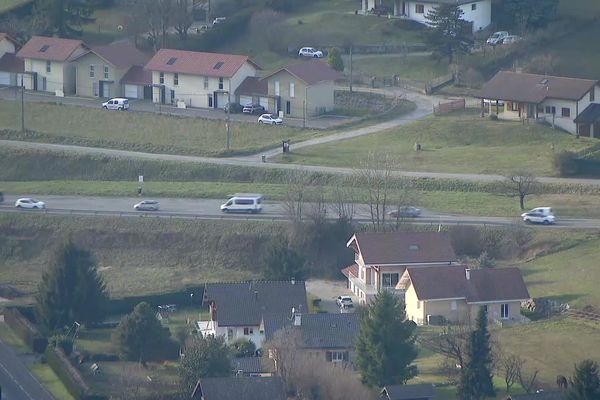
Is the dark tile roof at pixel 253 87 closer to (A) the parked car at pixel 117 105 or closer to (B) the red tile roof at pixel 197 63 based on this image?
(B) the red tile roof at pixel 197 63

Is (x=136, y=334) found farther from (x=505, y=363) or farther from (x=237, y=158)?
(x=237, y=158)

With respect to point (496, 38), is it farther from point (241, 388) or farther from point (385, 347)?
point (241, 388)

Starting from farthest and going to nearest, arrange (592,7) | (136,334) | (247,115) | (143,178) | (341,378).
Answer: (592,7), (247,115), (143,178), (136,334), (341,378)

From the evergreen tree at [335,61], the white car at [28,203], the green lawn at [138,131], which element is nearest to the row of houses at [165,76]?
the evergreen tree at [335,61]

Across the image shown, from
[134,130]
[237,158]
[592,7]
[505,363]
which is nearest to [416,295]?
[505,363]

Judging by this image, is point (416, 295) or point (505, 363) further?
point (416, 295)

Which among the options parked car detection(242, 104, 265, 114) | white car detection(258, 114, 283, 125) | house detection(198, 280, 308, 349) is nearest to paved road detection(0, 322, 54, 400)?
house detection(198, 280, 308, 349)
